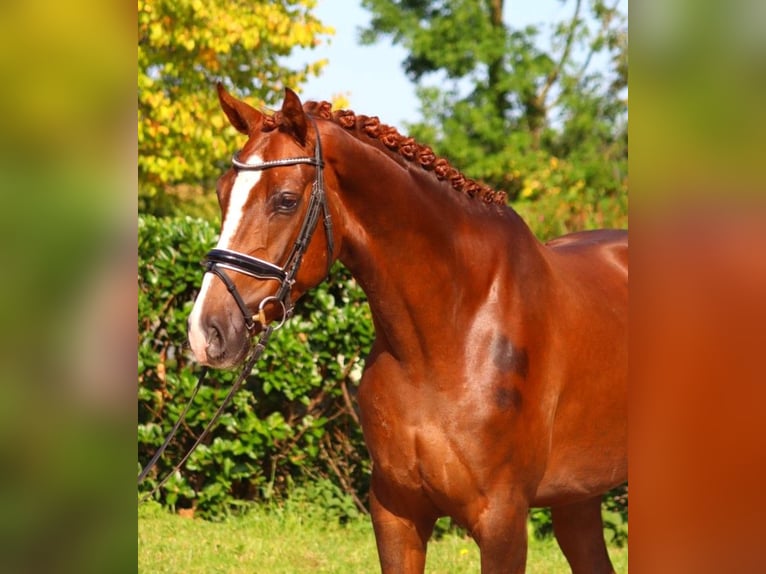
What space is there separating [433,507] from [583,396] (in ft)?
2.23

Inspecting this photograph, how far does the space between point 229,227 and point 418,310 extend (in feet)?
2.29

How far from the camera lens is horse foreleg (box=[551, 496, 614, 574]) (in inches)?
167

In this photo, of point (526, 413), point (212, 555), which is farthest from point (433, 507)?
point (212, 555)

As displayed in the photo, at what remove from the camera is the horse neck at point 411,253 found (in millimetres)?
2900

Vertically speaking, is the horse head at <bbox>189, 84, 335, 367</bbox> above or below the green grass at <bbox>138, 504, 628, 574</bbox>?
above

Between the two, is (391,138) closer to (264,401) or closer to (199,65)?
(264,401)

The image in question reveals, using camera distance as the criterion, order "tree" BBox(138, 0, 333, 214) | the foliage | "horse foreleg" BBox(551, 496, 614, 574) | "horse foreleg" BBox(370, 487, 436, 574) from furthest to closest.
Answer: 1. "tree" BBox(138, 0, 333, 214)
2. the foliage
3. "horse foreleg" BBox(551, 496, 614, 574)
4. "horse foreleg" BBox(370, 487, 436, 574)

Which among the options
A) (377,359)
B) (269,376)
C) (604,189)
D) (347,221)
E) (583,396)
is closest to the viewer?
(347,221)

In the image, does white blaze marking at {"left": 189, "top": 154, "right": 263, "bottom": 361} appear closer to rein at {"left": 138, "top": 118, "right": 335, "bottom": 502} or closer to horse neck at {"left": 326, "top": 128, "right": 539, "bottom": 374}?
rein at {"left": 138, "top": 118, "right": 335, "bottom": 502}

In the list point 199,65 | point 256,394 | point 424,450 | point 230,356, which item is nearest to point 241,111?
point 230,356

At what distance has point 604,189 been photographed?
19.9 meters

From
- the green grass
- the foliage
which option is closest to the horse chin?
the green grass
